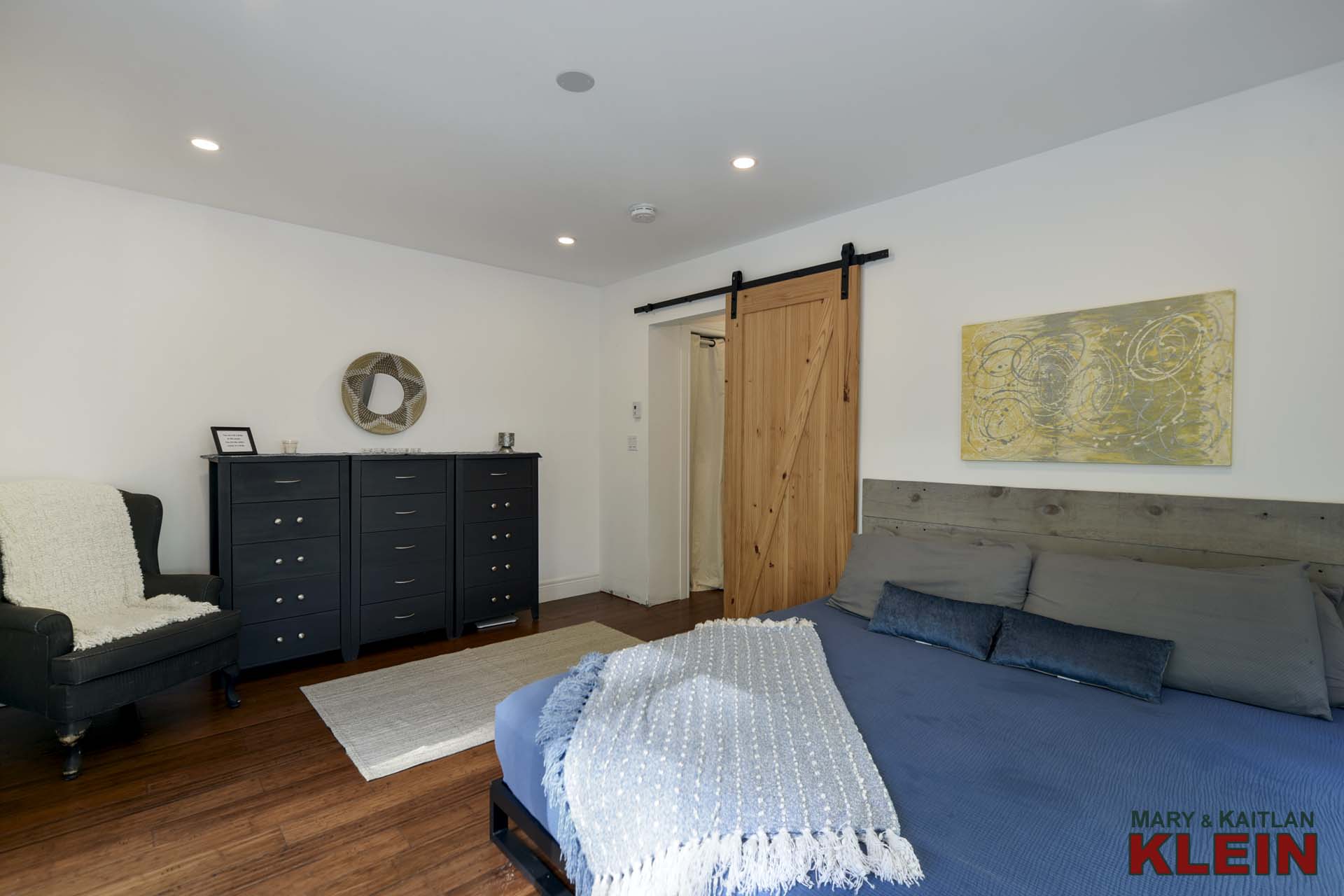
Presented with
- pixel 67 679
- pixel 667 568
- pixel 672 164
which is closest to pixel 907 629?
pixel 672 164

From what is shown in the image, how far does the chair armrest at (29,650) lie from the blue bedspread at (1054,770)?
1922mm

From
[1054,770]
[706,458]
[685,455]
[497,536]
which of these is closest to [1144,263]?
[1054,770]

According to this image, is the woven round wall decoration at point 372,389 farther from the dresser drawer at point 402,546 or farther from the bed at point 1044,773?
the bed at point 1044,773

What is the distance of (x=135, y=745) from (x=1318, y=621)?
174 inches

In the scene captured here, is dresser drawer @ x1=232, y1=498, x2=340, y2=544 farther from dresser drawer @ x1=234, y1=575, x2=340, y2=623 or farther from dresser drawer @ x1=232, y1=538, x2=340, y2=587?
dresser drawer @ x1=234, y1=575, x2=340, y2=623

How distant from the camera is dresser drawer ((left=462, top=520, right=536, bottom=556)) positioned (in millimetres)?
4191

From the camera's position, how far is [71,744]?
7.85ft

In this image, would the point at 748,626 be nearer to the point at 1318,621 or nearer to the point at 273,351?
the point at 1318,621

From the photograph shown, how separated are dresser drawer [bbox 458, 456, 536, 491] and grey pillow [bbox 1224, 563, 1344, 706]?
3.81 metres

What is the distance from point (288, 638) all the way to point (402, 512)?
0.91 meters

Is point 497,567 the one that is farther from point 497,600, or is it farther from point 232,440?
point 232,440

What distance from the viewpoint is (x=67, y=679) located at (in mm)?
2365

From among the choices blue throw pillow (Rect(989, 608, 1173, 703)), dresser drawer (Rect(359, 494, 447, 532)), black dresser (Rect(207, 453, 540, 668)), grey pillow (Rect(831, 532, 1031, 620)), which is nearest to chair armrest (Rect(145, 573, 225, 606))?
black dresser (Rect(207, 453, 540, 668))

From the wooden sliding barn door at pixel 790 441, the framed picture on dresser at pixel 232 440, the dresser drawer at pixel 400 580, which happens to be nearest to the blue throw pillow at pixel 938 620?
the wooden sliding barn door at pixel 790 441
